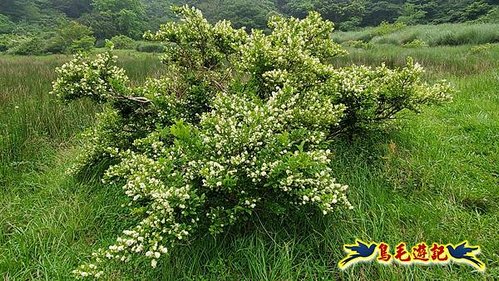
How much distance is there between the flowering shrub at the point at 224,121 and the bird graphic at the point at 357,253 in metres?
0.32

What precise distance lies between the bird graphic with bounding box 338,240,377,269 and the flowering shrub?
0.32 metres

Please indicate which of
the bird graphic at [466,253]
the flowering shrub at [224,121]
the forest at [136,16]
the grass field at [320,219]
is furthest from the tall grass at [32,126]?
the forest at [136,16]

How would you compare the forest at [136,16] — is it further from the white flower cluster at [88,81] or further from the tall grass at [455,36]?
the white flower cluster at [88,81]

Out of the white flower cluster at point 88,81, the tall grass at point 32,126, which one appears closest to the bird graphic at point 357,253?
the white flower cluster at point 88,81

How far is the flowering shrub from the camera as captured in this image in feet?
7.75

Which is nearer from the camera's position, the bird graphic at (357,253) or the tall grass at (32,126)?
the bird graphic at (357,253)

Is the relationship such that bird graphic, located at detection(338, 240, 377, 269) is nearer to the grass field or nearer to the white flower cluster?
the grass field

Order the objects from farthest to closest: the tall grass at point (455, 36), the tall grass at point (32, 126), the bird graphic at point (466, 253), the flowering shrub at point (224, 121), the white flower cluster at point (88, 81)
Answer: the tall grass at point (455, 36)
the tall grass at point (32, 126)
the white flower cluster at point (88, 81)
the bird graphic at point (466, 253)
the flowering shrub at point (224, 121)

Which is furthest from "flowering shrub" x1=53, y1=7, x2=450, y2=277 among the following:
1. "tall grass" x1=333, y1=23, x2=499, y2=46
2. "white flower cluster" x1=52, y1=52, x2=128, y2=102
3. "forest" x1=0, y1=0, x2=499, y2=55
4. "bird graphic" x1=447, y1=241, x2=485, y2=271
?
"forest" x1=0, y1=0, x2=499, y2=55

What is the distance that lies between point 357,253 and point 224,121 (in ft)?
4.60

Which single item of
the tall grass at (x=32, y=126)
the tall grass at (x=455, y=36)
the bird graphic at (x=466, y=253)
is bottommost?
the tall grass at (x=455, y=36)

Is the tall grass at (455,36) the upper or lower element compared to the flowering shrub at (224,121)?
lower

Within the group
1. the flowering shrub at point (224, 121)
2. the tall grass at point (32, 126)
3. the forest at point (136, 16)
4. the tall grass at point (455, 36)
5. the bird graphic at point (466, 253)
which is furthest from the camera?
the forest at point (136, 16)

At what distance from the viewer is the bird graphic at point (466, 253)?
8.50 feet
